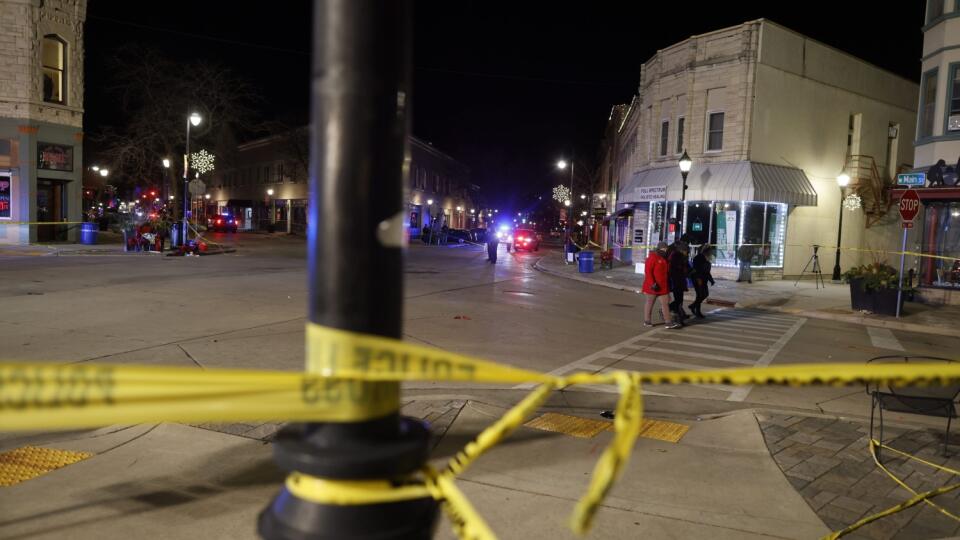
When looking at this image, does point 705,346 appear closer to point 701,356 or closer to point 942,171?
point 701,356

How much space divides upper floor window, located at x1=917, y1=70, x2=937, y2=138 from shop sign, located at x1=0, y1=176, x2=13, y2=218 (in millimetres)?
34960

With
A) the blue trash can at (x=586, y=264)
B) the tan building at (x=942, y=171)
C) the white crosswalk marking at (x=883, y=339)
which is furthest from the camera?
the blue trash can at (x=586, y=264)

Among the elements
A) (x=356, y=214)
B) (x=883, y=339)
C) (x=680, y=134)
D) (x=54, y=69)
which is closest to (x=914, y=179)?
(x=883, y=339)

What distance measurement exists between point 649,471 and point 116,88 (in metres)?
41.0

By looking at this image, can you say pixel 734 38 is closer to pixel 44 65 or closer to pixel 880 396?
pixel 880 396

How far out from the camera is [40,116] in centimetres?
2927

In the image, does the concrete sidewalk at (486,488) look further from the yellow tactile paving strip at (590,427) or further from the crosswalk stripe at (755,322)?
the crosswalk stripe at (755,322)

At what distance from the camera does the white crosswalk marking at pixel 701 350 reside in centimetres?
895

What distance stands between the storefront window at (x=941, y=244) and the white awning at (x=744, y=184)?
610 cm

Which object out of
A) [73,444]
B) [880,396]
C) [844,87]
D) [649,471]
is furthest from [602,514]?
[844,87]

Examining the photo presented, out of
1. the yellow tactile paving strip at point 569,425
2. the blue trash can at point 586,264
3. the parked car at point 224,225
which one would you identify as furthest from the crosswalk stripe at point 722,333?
the parked car at point 224,225

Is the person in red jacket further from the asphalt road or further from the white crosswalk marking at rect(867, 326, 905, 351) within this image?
the white crosswalk marking at rect(867, 326, 905, 351)

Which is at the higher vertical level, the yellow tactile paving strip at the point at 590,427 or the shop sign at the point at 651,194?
the shop sign at the point at 651,194

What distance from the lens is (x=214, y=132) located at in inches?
1758
